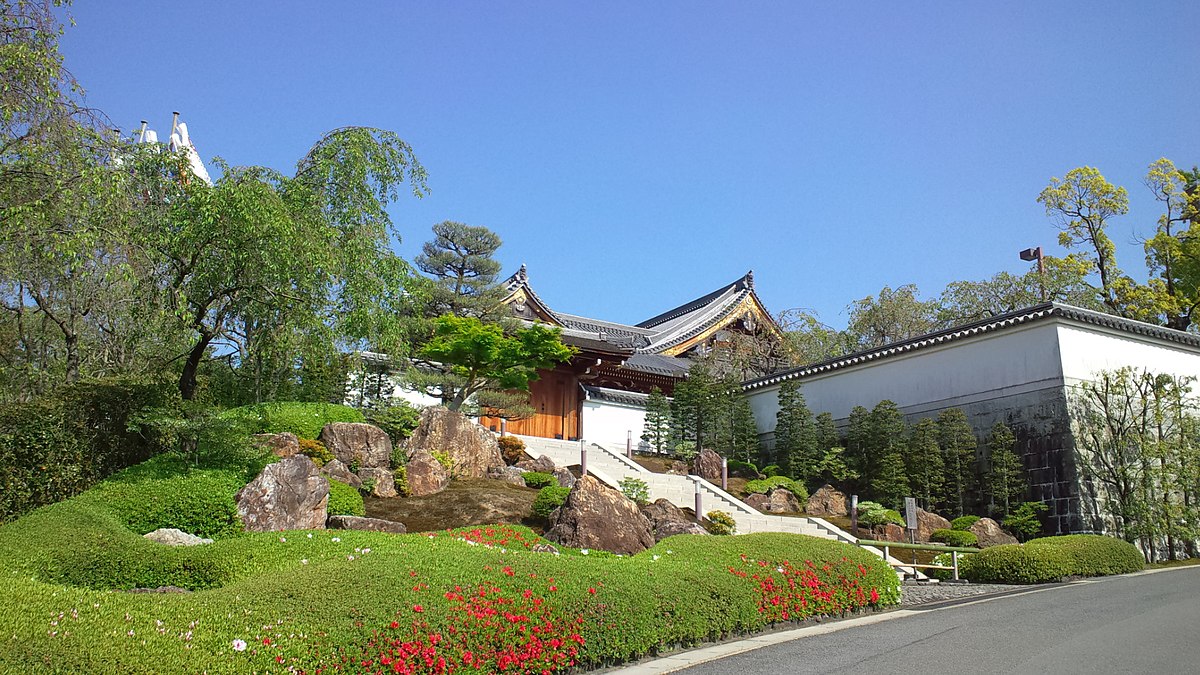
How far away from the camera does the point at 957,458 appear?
19.1m

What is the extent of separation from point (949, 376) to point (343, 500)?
1482cm

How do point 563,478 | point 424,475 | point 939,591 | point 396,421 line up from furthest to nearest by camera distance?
point 396,421
point 563,478
point 424,475
point 939,591

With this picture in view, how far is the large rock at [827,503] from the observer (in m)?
19.6

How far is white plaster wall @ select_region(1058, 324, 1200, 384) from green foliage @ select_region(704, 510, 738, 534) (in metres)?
8.11

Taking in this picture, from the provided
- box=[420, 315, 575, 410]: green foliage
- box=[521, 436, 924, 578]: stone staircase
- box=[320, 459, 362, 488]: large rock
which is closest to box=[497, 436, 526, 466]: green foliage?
box=[521, 436, 924, 578]: stone staircase

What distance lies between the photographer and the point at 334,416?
16.1 m

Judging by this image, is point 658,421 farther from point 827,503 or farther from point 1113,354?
point 1113,354

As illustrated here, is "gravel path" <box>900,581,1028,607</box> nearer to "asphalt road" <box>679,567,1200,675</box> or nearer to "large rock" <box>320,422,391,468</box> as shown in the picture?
"asphalt road" <box>679,567,1200,675</box>

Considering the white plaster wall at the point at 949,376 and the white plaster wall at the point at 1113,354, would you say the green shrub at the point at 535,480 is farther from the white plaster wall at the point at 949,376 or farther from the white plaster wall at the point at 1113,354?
the white plaster wall at the point at 1113,354

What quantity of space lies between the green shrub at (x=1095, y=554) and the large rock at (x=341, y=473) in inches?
436

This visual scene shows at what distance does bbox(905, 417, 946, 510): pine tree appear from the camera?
754 inches

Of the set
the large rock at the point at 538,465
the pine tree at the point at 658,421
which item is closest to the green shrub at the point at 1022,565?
the large rock at the point at 538,465

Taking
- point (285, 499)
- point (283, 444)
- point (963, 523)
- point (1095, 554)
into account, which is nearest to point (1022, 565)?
point (1095, 554)

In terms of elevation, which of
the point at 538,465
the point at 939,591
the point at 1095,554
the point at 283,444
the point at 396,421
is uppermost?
the point at 396,421
